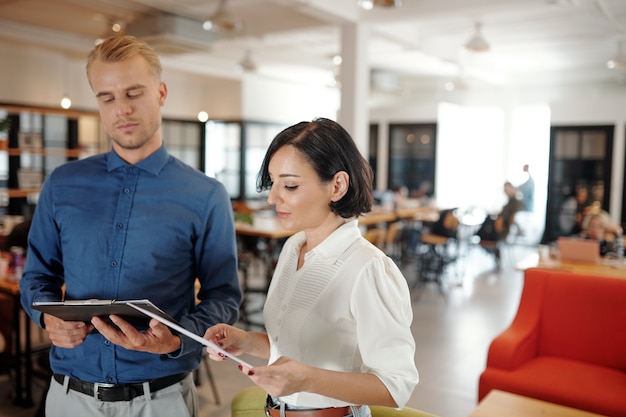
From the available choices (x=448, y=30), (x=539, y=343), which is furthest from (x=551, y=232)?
(x=539, y=343)

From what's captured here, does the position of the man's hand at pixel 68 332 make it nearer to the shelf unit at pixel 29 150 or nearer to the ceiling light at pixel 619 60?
the shelf unit at pixel 29 150

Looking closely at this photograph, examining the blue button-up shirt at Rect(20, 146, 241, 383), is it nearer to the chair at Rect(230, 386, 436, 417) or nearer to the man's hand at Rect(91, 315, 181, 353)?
the man's hand at Rect(91, 315, 181, 353)

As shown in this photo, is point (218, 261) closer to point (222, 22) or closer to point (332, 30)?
point (222, 22)

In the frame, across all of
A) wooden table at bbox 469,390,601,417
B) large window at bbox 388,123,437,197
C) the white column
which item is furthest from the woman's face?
large window at bbox 388,123,437,197

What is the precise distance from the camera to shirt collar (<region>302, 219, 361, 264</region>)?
1.47m

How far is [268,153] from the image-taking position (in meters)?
1.54

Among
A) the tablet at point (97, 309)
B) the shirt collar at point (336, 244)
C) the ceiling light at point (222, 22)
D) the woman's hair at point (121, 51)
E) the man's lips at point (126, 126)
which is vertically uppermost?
the ceiling light at point (222, 22)

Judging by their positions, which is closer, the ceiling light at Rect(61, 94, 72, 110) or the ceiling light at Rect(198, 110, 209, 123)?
the ceiling light at Rect(61, 94, 72, 110)

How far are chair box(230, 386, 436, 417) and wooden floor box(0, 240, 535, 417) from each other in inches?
75.8

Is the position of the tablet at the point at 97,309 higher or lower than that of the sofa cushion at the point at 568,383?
higher

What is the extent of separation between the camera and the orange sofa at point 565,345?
347 cm

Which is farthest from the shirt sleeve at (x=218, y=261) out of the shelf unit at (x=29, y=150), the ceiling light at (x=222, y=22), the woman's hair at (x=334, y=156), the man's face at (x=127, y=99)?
the shelf unit at (x=29, y=150)

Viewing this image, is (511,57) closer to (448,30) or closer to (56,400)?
(448,30)

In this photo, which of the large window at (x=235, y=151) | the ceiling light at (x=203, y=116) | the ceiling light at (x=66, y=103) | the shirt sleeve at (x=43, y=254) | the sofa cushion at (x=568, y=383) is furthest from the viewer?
the large window at (x=235, y=151)
